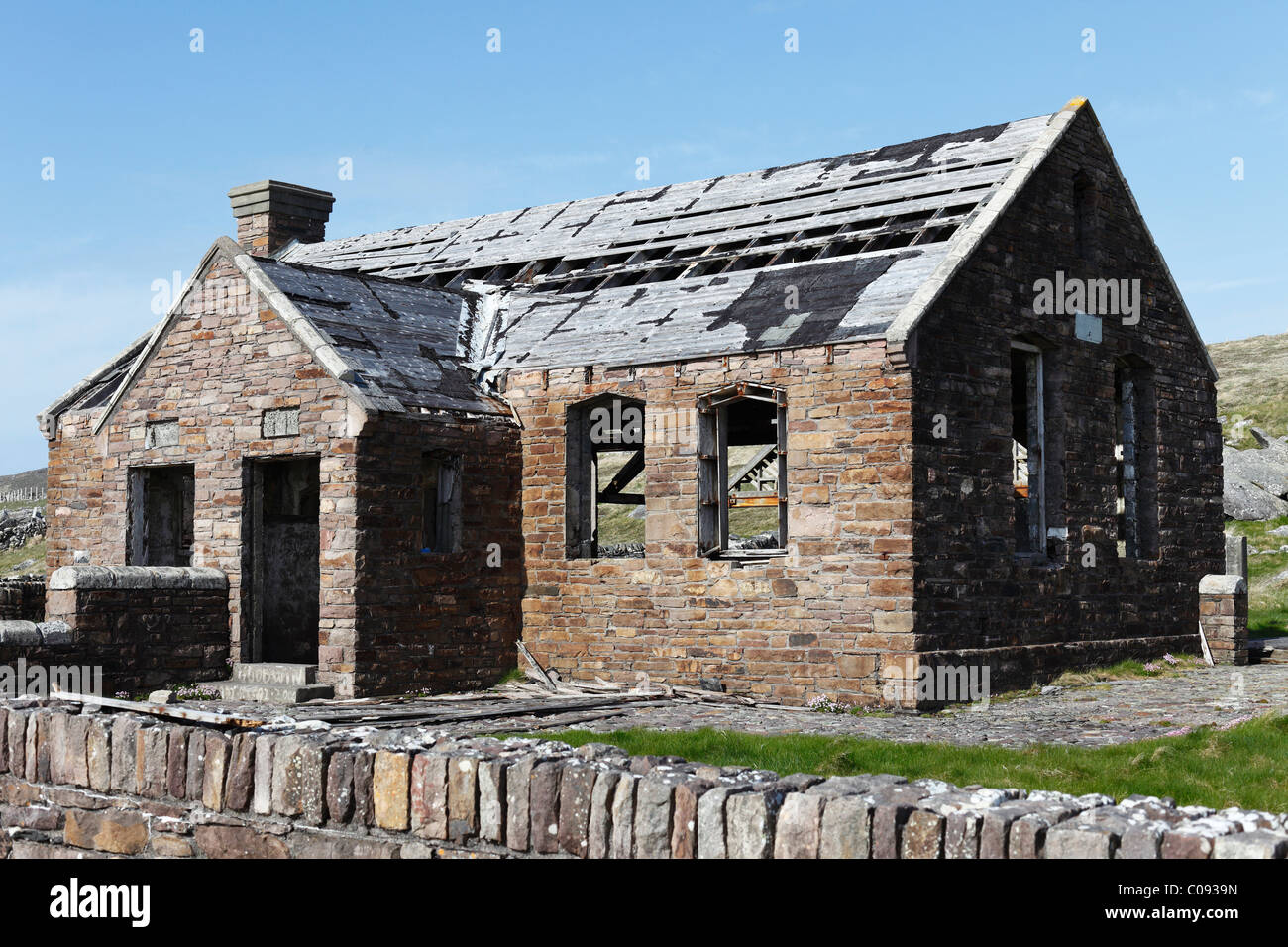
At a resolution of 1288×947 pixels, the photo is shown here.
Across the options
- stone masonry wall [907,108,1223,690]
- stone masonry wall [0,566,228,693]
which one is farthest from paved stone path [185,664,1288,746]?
stone masonry wall [0,566,228,693]

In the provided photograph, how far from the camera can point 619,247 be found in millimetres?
19766

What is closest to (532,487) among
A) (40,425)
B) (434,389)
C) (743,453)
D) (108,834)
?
(434,389)

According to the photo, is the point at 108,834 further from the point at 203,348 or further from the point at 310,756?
the point at 203,348

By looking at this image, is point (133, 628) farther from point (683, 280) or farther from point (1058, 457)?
point (1058, 457)

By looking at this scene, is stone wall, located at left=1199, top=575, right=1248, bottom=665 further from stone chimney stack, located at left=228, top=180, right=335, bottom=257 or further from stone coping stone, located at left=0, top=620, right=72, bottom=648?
stone chimney stack, located at left=228, top=180, right=335, bottom=257

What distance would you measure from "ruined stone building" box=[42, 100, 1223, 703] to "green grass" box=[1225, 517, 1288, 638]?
A: 411 cm

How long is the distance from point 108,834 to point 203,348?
10986 mm

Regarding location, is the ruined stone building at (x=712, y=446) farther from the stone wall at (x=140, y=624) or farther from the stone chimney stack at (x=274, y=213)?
the stone chimney stack at (x=274, y=213)

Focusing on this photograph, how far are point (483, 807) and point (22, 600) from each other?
14.2m

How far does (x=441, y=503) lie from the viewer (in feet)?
54.1

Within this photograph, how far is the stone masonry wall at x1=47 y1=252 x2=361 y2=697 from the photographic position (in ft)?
49.4

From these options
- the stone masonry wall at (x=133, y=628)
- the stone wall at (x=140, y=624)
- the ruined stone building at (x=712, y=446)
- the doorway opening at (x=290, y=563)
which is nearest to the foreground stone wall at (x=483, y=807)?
the stone masonry wall at (x=133, y=628)

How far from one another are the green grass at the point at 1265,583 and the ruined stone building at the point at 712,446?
4.11 meters

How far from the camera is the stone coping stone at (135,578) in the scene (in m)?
14.4
